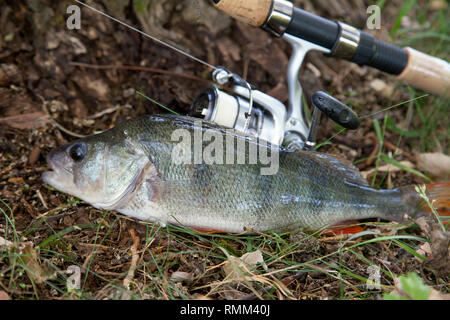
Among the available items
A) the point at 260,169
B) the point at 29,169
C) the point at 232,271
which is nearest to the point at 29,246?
the point at 29,169

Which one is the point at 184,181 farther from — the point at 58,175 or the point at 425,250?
the point at 425,250

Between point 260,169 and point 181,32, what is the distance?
5.91ft

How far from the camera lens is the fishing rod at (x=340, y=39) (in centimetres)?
305

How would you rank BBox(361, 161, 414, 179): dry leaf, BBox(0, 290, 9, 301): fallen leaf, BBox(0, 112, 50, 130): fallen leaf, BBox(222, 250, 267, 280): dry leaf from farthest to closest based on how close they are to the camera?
BBox(361, 161, 414, 179): dry leaf, BBox(0, 112, 50, 130): fallen leaf, BBox(222, 250, 267, 280): dry leaf, BBox(0, 290, 9, 301): fallen leaf

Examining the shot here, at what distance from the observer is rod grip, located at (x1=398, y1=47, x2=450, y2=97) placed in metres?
3.40

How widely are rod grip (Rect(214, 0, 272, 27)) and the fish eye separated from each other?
1.37m

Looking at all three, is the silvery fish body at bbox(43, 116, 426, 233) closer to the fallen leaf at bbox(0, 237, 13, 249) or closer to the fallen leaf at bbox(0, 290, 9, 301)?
the fallen leaf at bbox(0, 237, 13, 249)

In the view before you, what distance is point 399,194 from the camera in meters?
3.13

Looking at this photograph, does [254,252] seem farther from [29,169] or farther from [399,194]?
[29,169]

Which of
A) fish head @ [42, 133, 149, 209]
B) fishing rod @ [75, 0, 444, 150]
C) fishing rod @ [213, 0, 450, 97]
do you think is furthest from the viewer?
fishing rod @ [213, 0, 450, 97]

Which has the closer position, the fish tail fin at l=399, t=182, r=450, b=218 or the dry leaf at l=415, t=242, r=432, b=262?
the dry leaf at l=415, t=242, r=432, b=262

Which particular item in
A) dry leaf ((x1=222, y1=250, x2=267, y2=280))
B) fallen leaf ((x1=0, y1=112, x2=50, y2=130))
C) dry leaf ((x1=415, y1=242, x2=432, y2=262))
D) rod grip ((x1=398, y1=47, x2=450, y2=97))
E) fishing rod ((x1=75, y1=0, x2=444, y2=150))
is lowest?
dry leaf ((x1=222, y1=250, x2=267, y2=280))

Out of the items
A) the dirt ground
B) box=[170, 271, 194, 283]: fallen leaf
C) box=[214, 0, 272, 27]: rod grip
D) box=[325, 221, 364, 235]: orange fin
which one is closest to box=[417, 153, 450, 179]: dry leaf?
the dirt ground
